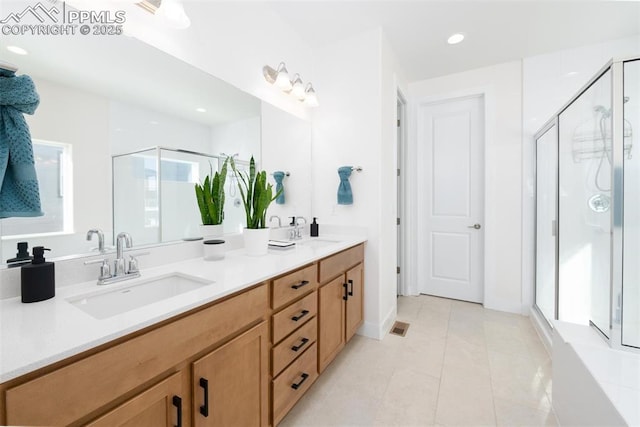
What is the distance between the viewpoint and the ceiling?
1.98 m

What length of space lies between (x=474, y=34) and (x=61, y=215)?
309 cm

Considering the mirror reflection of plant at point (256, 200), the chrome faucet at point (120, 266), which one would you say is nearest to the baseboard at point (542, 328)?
the mirror reflection of plant at point (256, 200)

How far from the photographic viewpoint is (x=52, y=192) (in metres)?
0.99

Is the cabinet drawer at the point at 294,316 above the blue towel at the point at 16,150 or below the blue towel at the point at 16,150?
below

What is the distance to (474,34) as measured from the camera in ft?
7.59

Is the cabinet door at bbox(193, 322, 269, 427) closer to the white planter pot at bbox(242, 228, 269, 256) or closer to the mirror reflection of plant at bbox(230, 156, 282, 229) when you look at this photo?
the white planter pot at bbox(242, 228, 269, 256)

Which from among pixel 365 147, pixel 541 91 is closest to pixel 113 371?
pixel 365 147

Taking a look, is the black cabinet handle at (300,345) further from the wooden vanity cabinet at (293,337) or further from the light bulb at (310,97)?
the light bulb at (310,97)

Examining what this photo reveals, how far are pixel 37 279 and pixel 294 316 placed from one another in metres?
0.97

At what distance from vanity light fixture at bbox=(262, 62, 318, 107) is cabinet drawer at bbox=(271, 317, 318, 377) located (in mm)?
1690

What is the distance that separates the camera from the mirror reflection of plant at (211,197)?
1476 mm

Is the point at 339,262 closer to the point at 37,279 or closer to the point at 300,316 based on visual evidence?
the point at 300,316

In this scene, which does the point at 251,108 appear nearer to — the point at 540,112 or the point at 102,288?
the point at 102,288

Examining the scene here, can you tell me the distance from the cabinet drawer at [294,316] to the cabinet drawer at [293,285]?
41 millimetres
